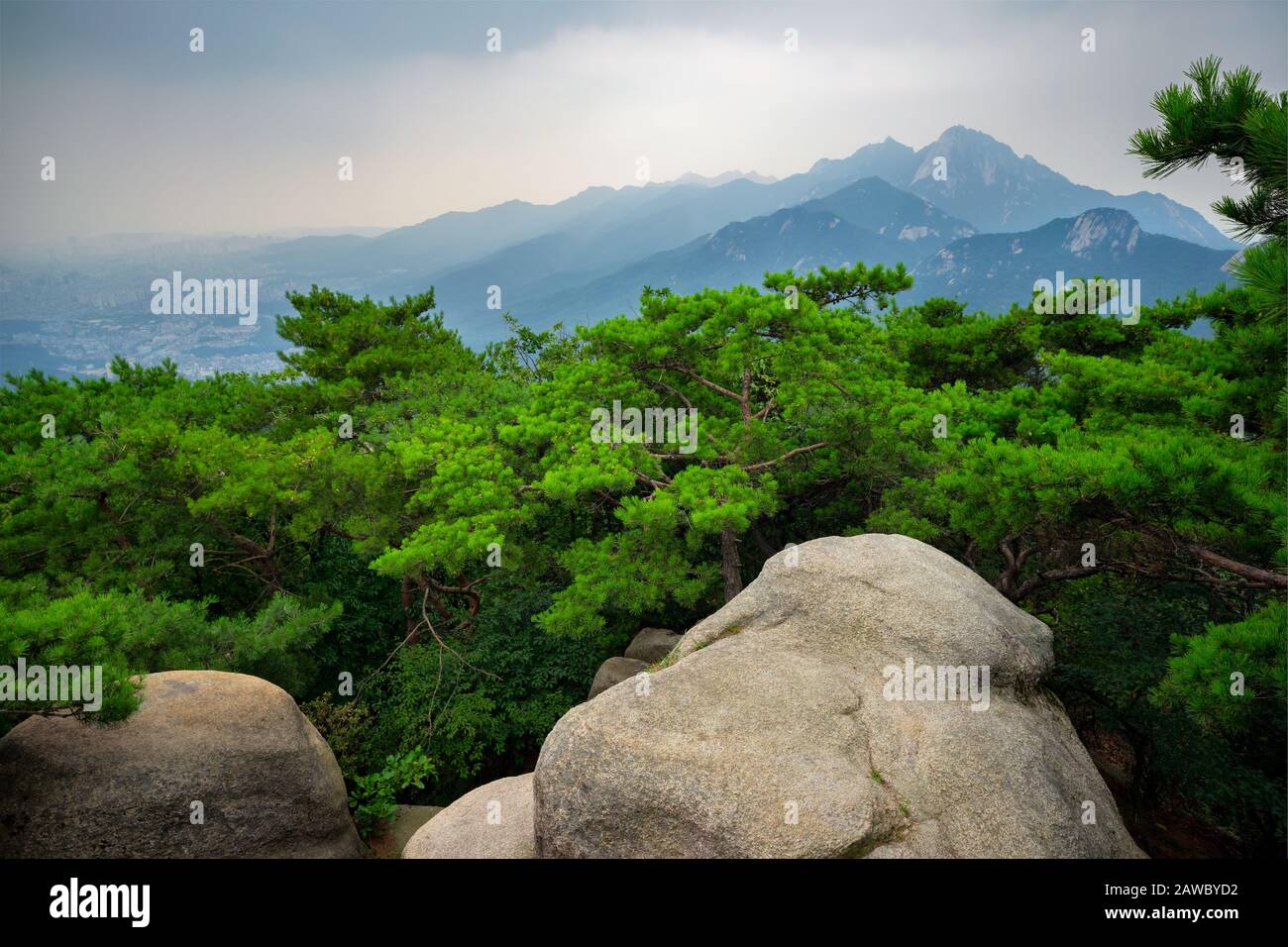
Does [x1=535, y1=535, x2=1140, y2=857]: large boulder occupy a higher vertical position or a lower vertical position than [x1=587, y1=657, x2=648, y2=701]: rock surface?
higher

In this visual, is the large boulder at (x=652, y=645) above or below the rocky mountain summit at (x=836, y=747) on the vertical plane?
below

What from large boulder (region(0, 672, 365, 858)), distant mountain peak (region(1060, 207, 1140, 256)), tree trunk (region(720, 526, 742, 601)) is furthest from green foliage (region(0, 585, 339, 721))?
distant mountain peak (region(1060, 207, 1140, 256))

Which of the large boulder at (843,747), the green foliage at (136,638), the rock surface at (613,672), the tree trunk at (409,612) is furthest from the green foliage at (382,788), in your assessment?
the large boulder at (843,747)

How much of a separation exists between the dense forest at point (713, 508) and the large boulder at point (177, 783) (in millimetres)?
766

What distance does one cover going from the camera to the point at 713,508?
981cm

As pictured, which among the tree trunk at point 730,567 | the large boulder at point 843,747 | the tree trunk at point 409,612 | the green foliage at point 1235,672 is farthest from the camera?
the tree trunk at point 409,612

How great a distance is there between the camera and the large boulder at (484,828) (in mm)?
6914

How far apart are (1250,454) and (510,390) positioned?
43.6 ft

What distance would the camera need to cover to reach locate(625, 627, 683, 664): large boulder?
42.3 ft

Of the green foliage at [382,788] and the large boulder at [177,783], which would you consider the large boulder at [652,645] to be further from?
the large boulder at [177,783]

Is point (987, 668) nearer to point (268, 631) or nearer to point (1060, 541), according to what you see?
point (1060, 541)

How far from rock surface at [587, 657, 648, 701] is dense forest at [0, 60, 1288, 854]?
1.09 metres

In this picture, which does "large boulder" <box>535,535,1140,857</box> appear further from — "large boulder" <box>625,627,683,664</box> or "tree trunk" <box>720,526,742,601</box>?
"large boulder" <box>625,627,683,664</box>

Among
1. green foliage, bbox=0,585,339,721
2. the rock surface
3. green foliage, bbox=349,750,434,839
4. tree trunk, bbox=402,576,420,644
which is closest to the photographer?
green foliage, bbox=0,585,339,721
